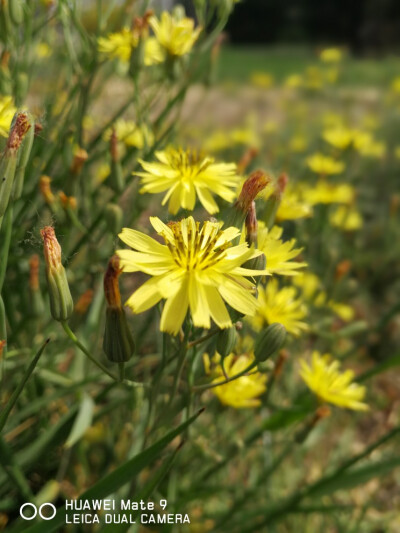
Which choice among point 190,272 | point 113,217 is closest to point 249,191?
point 190,272

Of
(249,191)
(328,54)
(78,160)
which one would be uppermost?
(249,191)

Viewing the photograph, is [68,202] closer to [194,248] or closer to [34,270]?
[34,270]

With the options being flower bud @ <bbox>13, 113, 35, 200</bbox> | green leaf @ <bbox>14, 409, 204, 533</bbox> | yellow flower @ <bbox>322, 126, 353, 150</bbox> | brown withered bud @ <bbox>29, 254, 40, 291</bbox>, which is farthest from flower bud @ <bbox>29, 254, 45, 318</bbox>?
yellow flower @ <bbox>322, 126, 353, 150</bbox>

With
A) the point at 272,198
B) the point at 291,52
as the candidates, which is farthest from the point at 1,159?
the point at 291,52

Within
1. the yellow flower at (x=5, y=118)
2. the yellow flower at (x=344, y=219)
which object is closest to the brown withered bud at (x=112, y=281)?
the yellow flower at (x=5, y=118)

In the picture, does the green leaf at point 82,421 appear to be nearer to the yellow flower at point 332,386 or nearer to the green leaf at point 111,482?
the green leaf at point 111,482

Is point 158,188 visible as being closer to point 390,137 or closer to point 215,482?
point 215,482
